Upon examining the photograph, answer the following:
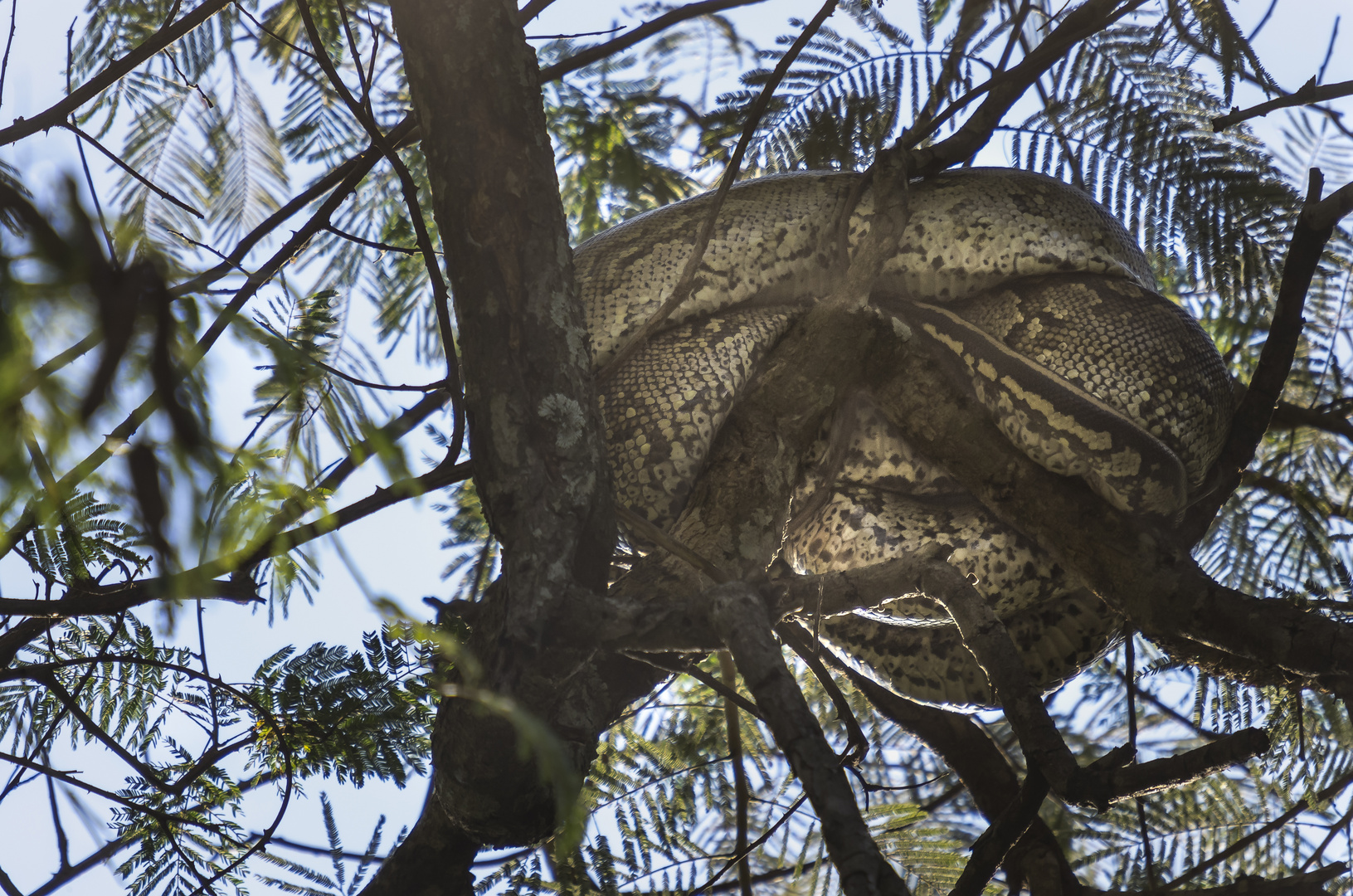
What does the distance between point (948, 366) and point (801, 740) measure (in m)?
1.55

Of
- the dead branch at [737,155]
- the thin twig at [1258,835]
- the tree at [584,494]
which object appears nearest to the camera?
the tree at [584,494]

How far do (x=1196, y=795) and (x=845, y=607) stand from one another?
2.43 metres

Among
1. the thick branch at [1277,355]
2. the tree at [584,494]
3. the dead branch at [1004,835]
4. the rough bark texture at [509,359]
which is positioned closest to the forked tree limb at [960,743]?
the tree at [584,494]

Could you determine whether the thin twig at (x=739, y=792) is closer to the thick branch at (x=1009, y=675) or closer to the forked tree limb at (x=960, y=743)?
the forked tree limb at (x=960, y=743)

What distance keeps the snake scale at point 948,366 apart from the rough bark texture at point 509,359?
0.72 metres

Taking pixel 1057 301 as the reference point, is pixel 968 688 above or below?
below

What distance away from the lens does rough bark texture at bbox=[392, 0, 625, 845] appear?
2.06 metres

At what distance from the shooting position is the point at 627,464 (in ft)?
9.40

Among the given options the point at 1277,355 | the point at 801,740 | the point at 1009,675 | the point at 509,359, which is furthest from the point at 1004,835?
the point at 1277,355

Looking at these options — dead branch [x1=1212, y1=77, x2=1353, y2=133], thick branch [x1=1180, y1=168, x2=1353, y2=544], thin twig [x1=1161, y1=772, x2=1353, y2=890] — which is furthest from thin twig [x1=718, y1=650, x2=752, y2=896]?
dead branch [x1=1212, y1=77, x2=1353, y2=133]

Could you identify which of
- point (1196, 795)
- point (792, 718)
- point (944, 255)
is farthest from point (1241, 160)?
point (792, 718)

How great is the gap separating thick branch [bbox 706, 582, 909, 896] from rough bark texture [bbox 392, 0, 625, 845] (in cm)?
35

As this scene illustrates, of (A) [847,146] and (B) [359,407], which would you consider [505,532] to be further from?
(A) [847,146]

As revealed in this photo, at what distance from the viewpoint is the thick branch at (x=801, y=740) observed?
1.57 metres
